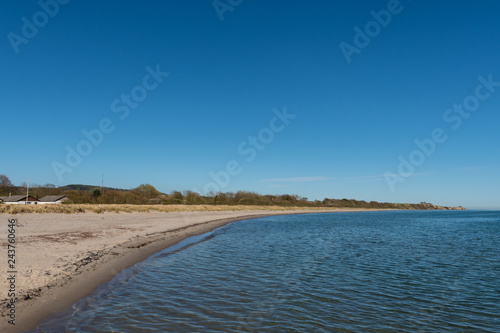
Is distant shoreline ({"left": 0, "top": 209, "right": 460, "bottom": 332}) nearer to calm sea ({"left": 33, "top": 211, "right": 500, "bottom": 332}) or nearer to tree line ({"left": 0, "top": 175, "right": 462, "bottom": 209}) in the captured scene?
calm sea ({"left": 33, "top": 211, "right": 500, "bottom": 332})

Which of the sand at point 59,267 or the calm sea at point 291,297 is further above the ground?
the sand at point 59,267

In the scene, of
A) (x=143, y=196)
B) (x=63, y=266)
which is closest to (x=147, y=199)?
(x=143, y=196)

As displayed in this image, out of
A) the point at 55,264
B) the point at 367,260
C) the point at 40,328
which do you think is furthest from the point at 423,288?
the point at 55,264

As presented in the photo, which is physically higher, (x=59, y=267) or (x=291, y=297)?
(x=59, y=267)

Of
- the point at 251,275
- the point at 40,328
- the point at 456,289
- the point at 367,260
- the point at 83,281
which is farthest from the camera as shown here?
the point at 367,260

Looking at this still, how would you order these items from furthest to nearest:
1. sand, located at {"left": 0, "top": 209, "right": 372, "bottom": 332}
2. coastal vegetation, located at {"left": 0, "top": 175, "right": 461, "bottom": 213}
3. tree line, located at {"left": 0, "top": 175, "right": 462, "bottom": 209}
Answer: tree line, located at {"left": 0, "top": 175, "right": 462, "bottom": 209} < coastal vegetation, located at {"left": 0, "top": 175, "right": 461, "bottom": 213} < sand, located at {"left": 0, "top": 209, "right": 372, "bottom": 332}

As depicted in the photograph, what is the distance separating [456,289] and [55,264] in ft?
53.0

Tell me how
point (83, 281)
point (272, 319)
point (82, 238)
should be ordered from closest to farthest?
point (272, 319) → point (83, 281) → point (82, 238)

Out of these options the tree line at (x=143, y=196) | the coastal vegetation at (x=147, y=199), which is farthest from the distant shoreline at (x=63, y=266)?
the tree line at (x=143, y=196)

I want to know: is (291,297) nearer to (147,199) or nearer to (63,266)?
(63,266)

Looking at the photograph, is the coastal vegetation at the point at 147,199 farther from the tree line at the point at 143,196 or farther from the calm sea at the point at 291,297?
the calm sea at the point at 291,297

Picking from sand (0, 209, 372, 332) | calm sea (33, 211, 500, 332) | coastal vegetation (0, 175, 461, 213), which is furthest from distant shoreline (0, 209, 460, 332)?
coastal vegetation (0, 175, 461, 213)

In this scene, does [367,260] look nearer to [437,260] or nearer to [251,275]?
[437,260]

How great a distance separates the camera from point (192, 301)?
955cm
